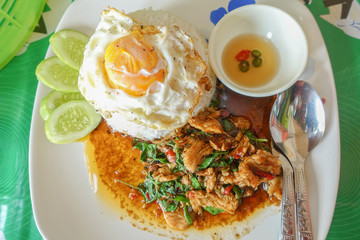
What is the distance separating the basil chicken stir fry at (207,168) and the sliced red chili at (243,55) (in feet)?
1.90

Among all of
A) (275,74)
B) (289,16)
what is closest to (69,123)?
(275,74)

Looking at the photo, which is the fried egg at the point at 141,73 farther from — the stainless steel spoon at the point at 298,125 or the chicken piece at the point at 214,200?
the stainless steel spoon at the point at 298,125

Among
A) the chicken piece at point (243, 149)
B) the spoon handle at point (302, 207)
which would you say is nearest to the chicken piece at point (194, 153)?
the chicken piece at point (243, 149)

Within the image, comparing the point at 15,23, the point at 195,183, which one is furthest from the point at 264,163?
the point at 15,23

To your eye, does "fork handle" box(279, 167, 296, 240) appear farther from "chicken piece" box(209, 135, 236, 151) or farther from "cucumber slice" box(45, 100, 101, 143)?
"cucumber slice" box(45, 100, 101, 143)

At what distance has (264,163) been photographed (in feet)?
8.99

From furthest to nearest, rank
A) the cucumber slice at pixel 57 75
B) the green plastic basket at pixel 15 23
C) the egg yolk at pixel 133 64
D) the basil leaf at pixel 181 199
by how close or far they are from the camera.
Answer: the green plastic basket at pixel 15 23 → the basil leaf at pixel 181 199 → the cucumber slice at pixel 57 75 → the egg yolk at pixel 133 64

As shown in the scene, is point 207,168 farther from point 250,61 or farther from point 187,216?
point 250,61

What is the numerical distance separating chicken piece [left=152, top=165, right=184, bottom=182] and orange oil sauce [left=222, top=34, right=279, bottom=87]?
3.67 feet

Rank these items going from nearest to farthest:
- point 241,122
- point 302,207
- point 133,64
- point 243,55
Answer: point 133,64 → point 302,207 → point 241,122 → point 243,55

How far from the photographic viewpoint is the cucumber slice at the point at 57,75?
9.15 feet

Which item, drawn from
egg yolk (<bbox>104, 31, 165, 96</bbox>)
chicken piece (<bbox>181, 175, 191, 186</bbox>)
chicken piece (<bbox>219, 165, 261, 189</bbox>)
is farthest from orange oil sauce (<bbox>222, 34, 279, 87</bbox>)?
chicken piece (<bbox>181, 175, 191, 186</bbox>)

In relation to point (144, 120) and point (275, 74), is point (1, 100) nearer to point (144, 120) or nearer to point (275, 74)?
point (144, 120)

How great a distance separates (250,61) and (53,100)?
2.04 metres
